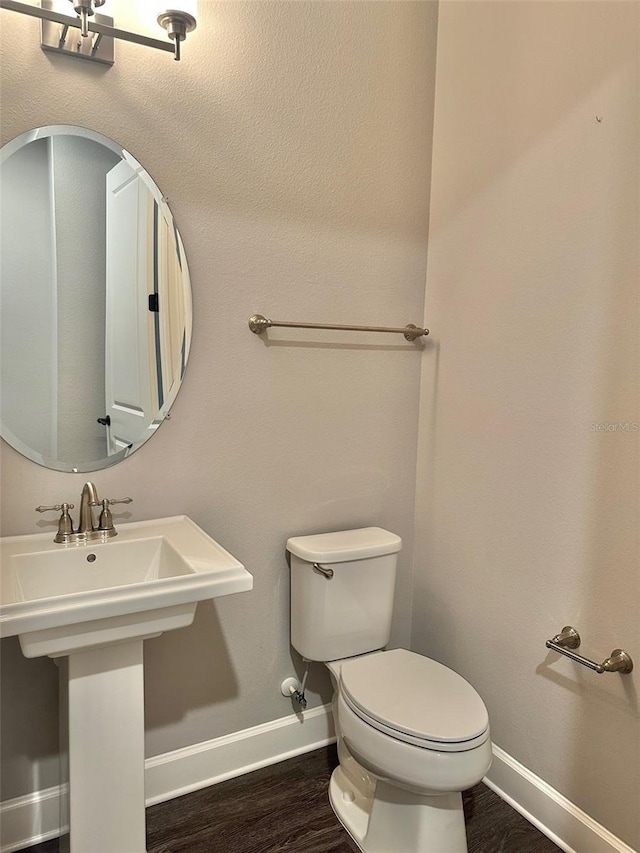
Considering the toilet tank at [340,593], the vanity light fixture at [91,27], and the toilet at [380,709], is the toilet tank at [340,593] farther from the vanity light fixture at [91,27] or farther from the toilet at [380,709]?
the vanity light fixture at [91,27]

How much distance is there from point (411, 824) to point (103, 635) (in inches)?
36.4

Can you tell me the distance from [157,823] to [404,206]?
2025 millimetres

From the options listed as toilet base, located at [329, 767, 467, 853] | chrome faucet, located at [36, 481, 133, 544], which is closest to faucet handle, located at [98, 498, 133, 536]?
chrome faucet, located at [36, 481, 133, 544]

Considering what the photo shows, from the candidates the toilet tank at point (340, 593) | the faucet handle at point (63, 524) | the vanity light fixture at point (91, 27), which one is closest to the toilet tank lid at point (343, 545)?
the toilet tank at point (340, 593)

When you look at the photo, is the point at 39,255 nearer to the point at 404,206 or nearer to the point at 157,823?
the point at 404,206

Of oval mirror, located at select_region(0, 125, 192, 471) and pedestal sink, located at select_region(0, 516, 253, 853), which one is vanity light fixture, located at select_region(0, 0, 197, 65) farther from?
pedestal sink, located at select_region(0, 516, 253, 853)

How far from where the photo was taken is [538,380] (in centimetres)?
168

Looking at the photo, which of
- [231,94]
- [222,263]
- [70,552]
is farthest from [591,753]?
[231,94]

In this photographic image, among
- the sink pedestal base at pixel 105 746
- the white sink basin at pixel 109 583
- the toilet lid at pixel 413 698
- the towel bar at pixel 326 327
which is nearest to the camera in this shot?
the white sink basin at pixel 109 583

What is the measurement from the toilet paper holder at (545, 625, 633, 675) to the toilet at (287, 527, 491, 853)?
247 mm

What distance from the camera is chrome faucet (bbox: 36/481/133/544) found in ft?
4.91

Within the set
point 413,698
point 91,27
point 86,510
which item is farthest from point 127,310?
point 413,698

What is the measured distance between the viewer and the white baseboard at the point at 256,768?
155 cm

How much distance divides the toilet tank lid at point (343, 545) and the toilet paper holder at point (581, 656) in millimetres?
531
